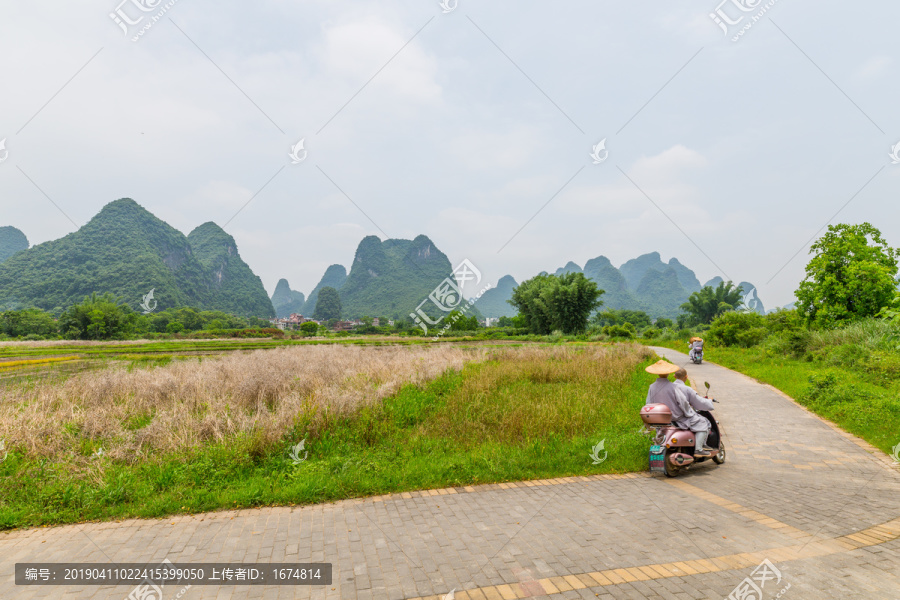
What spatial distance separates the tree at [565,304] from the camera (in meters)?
43.8

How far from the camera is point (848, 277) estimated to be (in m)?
17.1

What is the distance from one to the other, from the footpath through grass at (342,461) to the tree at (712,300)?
193 ft

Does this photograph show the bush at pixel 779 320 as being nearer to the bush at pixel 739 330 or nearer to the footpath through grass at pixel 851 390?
the bush at pixel 739 330

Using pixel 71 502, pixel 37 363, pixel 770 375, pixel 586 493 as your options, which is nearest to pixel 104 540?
pixel 71 502

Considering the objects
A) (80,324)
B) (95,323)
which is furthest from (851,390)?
(80,324)

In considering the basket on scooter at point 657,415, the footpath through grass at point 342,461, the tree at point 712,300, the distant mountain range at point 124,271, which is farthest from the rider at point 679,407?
the distant mountain range at point 124,271

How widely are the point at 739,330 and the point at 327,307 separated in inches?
4697

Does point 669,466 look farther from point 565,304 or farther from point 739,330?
point 565,304

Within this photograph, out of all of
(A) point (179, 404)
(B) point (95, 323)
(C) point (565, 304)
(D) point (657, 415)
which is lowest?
(D) point (657, 415)

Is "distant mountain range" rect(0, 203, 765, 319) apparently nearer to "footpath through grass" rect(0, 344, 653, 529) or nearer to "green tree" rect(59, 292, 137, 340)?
"footpath through grass" rect(0, 344, 653, 529)

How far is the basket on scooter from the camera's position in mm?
5480

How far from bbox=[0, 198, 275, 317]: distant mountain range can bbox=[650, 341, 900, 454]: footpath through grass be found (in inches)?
3844

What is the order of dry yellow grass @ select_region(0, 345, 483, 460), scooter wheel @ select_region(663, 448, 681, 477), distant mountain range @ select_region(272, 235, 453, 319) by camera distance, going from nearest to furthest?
scooter wheel @ select_region(663, 448, 681, 477) → dry yellow grass @ select_region(0, 345, 483, 460) → distant mountain range @ select_region(272, 235, 453, 319)

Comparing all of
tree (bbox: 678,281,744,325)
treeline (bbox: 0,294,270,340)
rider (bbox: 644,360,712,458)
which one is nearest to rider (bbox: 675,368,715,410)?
rider (bbox: 644,360,712,458)
